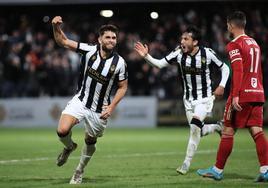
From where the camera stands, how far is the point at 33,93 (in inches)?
973

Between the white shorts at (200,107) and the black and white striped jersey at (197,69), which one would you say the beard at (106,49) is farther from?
the white shorts at (200,107)

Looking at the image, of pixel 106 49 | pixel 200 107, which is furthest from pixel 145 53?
pixel 106 49

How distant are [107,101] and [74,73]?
15.1 meters

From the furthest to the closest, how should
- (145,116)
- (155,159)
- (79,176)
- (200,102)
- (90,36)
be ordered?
1. (90,36)
2. (145,116)
3. (155,159)
4. (200,102)
5. (79,176)

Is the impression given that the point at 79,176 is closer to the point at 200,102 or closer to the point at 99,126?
the point at 99,126

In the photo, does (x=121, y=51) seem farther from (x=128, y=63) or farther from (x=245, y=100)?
(x=245, y=100)

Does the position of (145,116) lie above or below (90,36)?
below

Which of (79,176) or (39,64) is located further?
(39,64)

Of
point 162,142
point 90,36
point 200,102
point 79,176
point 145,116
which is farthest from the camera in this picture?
point 90,36

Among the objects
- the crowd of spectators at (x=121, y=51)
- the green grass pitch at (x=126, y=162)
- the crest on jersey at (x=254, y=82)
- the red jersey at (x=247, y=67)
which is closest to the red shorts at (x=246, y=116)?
the red jersey at (x=247, y=67)

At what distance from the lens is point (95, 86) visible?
9.33m

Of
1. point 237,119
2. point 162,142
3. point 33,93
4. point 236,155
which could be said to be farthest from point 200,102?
point 33,93

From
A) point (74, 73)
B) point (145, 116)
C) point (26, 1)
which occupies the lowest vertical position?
point (145, 116)

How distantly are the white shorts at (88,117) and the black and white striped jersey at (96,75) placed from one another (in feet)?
0.26
